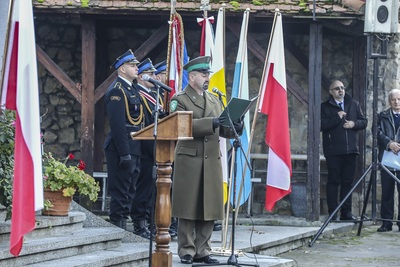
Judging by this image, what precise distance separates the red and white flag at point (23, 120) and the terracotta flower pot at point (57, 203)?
7.65ft

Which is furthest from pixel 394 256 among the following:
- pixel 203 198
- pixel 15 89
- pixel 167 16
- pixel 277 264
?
pixel 15 89

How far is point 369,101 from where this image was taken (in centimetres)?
1480

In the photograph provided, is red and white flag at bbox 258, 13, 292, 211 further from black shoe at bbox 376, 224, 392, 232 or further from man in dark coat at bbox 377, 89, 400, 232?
black shoe at bbox 376, 224, 392, 232

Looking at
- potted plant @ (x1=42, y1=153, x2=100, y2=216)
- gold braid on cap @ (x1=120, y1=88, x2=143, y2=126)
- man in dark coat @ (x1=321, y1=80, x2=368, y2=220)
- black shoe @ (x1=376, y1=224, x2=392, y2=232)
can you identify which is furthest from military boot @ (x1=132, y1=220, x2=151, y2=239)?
black shoe @ (x1=376, y1=224, x2=392, y2=232)

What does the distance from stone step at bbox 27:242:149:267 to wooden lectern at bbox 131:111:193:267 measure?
1.65 feet

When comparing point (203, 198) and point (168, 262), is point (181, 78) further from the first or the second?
point (168, 262)

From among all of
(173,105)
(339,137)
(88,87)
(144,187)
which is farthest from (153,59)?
(173,105)

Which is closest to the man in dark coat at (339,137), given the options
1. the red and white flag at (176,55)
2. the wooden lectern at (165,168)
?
the red and white flag at (176,55)

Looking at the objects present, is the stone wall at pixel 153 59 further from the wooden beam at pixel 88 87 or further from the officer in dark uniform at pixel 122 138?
the officer in dark uniform at pixel 122 138

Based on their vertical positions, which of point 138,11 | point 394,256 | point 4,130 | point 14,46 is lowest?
point 394,256

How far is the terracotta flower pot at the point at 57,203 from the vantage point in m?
8.97

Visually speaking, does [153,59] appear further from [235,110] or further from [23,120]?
[23,120]

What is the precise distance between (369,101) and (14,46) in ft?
29.0

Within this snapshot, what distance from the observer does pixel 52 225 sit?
28.6 feet
